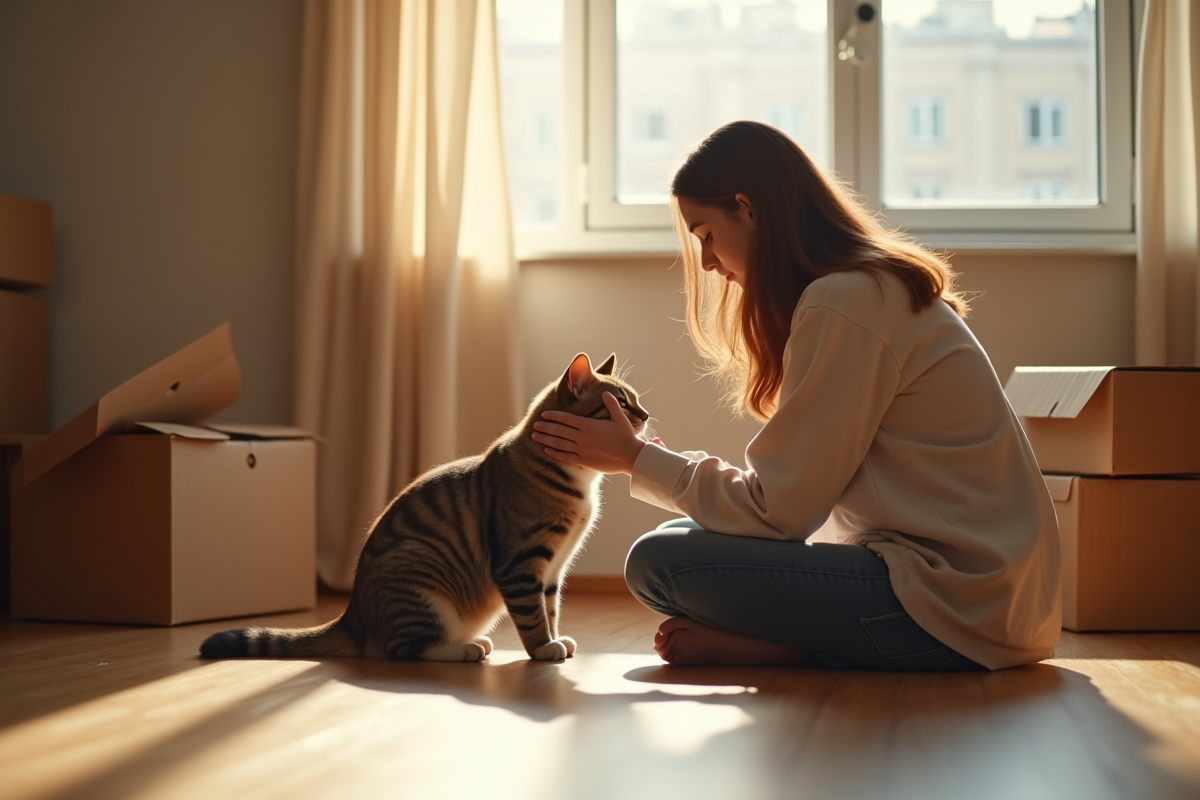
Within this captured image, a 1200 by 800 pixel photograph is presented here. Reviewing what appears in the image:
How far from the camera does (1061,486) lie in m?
2.44

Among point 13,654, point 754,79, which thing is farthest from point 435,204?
point 13,654

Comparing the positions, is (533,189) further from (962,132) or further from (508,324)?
(962,132)

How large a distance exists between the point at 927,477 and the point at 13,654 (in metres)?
1.67

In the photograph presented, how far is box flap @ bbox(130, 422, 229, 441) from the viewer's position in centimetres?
243

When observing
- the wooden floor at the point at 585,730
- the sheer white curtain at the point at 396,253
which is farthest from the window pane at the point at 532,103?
the wooden floor at the point at 585,730

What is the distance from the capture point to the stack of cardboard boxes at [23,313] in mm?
3031

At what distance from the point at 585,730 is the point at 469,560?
61 centimetres

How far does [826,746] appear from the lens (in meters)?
1.23

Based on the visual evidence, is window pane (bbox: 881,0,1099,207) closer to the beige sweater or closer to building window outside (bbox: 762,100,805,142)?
building window outside (bbox: 762,100,805,142)

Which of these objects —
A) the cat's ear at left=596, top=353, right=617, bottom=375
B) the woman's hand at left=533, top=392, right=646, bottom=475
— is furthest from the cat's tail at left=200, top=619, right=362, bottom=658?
the cat's ear at left=596, top=353, right=617, bottom=375

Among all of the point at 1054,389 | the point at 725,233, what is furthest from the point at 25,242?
the point at 1054,389

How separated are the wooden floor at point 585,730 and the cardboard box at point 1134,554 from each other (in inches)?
16.8

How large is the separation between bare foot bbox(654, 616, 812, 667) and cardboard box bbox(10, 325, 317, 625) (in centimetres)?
121

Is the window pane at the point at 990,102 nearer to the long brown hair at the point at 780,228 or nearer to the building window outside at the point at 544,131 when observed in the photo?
the building window outside at the point at 544,131
